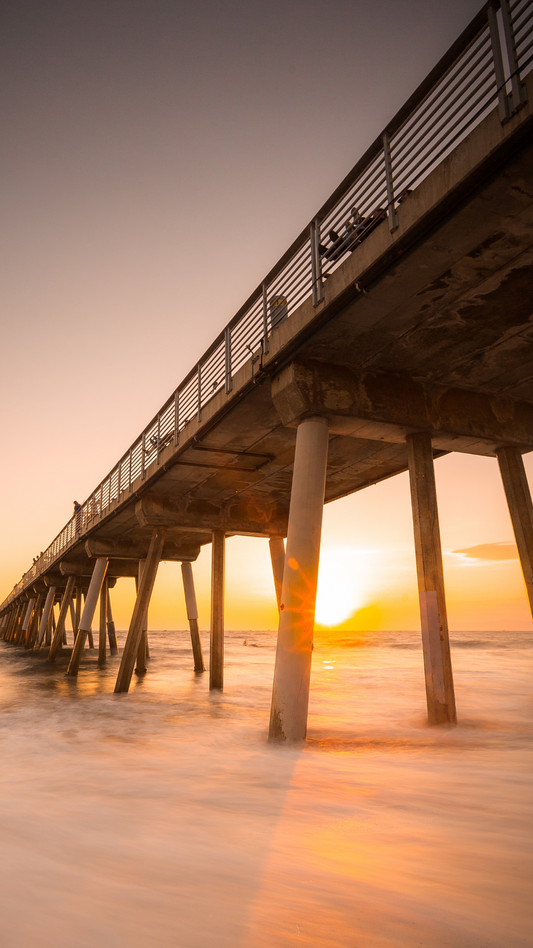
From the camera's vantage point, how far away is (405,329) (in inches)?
297

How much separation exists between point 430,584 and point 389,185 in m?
5.62

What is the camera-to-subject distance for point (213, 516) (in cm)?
1628

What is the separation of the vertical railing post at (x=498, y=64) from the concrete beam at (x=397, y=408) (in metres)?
4.06

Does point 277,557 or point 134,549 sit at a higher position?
point 134,549

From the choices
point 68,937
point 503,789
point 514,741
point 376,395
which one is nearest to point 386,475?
point 376,395

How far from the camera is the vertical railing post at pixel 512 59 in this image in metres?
4.73

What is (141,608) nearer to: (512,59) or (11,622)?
(512,59)

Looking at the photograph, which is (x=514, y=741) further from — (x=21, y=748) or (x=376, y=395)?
(x=21, y=748)

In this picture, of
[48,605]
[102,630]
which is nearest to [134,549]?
[102,630]

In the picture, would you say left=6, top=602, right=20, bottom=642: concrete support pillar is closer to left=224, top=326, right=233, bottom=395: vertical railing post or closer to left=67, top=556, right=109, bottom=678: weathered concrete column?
left=67, top=556, right=109, bottom=678: weathered concrete column

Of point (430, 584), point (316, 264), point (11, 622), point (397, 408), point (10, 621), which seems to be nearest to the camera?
point (316, 264)

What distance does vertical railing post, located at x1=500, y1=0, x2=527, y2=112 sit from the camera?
473 cm

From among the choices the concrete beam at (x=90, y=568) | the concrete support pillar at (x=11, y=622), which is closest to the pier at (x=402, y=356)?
the concrete beam at (x=90, y=568)

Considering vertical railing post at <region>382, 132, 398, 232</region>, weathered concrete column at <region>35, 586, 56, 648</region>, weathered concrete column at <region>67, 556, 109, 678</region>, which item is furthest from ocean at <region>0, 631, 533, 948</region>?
weathered concrete column at <region>35, 586, 56, 648</region>
